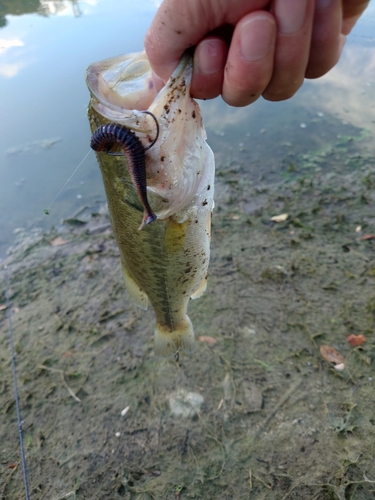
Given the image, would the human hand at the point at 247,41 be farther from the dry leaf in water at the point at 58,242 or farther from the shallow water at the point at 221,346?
the dry leaf in water at the point at 58,242

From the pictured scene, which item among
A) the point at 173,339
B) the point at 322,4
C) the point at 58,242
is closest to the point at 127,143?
the point at 322,4

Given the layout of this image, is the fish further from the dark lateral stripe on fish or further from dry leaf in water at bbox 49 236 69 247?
dry leaf in water at bbox 49 236 69 247

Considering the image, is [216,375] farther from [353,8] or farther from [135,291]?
[353,8]

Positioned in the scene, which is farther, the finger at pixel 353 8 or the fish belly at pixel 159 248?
the fish belly at pixel 159 248

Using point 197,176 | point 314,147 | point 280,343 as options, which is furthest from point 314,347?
point 314,147

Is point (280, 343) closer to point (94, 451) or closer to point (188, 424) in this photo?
point (188, 424)

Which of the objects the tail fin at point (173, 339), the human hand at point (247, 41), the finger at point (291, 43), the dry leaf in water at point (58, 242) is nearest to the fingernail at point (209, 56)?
the human hand at point (247, 41)
